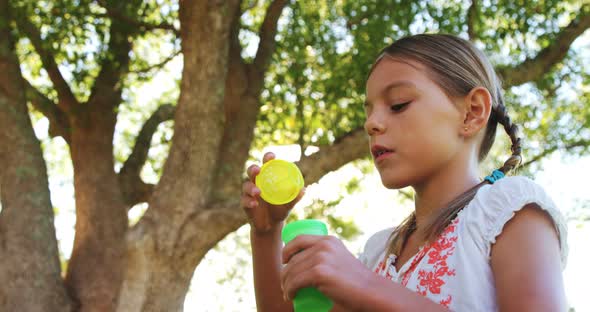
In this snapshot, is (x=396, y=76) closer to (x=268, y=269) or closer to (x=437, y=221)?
(x=437, y=221)

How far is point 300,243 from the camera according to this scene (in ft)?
5.22

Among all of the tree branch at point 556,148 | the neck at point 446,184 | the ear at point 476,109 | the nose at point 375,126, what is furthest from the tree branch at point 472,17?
the nose at point 375,126

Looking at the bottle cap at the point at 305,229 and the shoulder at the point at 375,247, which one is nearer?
the bottle cap at the point at 305,229

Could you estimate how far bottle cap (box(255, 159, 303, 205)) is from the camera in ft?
6.71

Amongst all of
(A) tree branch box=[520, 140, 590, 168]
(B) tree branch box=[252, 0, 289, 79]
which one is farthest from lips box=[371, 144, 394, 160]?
(A) tree branch box=[520, 140, 590, 168]

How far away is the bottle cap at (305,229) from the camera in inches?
67.1

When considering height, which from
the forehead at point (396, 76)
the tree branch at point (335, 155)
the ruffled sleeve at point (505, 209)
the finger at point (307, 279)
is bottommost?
the finger at point (307, 279)

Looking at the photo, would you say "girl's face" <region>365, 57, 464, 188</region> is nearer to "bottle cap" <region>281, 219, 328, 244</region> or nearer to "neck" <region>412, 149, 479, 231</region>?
"neck" <region>412, 149, 479, 231</region>

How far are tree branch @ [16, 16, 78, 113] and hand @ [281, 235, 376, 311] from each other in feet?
20.5

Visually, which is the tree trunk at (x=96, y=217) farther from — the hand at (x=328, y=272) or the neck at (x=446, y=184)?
the hand at (x=328, y=272)

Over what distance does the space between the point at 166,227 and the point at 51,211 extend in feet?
4.02

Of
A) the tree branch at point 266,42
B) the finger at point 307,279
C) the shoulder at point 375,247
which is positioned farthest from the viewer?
the tree branch at point 266,42

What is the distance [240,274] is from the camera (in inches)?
535

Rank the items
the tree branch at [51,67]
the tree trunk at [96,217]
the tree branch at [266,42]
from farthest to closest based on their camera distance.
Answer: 1. the tree branch at [51,67]
2. the tree branch at [266,42]
3. the tree trunk at [96,217]
